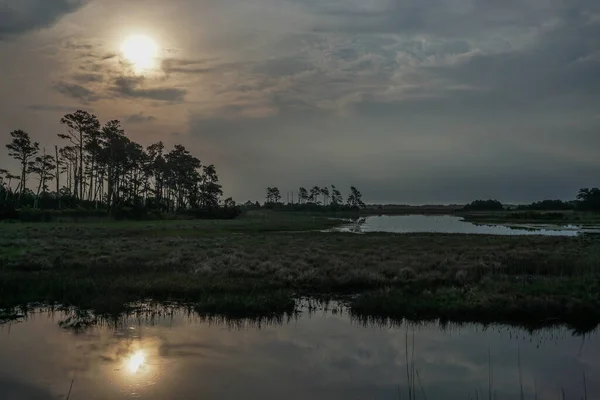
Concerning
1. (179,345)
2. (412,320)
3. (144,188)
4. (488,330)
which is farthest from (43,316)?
(144,188)

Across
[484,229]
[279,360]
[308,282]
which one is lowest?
[279,360]

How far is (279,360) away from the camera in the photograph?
11750 mm

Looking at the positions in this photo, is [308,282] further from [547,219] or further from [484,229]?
[547,219]

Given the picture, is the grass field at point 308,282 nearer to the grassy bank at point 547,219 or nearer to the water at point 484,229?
the water at point 484,229

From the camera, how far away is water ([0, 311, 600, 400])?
9.81m

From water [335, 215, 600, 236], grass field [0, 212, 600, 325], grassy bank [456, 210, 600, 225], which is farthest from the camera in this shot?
grassy bank [456, 210, 600, 225]

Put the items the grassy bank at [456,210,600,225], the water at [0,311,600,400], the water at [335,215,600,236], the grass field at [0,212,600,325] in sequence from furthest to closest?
the grassy bank at [456,210,600,225] < the water at [335,215,600,236] < the grass field at [0,212,600,325] < the water at [0,311,600,400]

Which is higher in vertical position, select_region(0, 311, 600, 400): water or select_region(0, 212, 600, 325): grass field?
select_region(0, 212, 600, 325): grass field

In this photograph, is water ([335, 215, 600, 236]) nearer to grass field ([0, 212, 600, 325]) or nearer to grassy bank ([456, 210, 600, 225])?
grassy bank ([456, 210, 600, 225])

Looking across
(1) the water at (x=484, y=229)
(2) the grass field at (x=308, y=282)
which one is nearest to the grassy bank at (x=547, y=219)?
(1) the water at (x=484, y=229)

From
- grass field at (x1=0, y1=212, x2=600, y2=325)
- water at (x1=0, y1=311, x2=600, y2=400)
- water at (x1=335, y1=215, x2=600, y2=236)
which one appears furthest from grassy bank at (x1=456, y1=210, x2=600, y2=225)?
water at (x1=0, y1=311, x2=600, y2=400)

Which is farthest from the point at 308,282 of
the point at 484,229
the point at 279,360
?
the point at 484,229

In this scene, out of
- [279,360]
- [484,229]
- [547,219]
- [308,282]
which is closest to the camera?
[279,360]

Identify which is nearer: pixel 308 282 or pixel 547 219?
pixel 308 282
